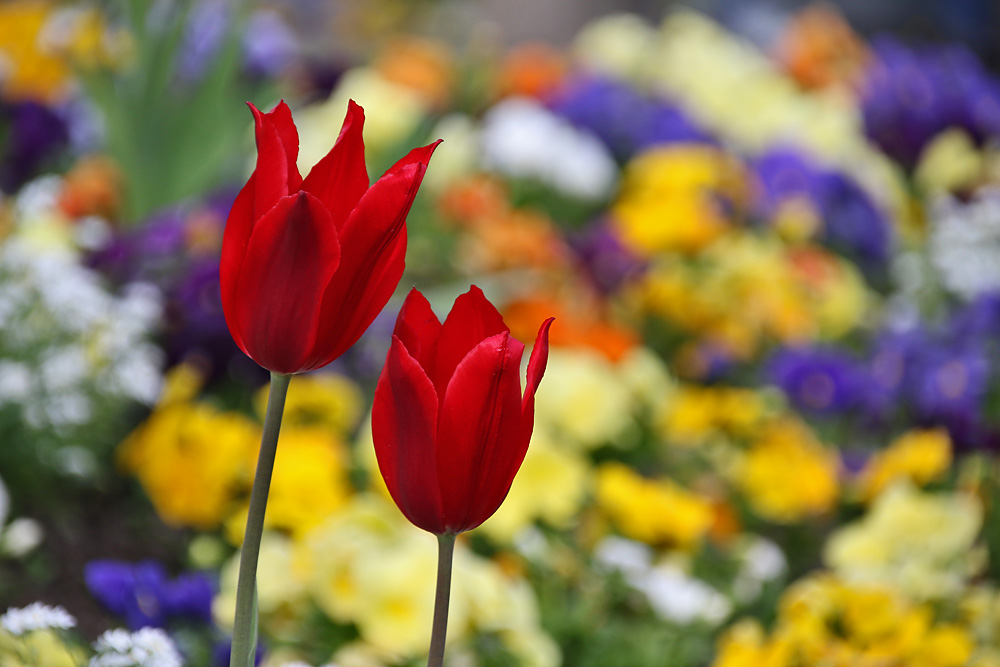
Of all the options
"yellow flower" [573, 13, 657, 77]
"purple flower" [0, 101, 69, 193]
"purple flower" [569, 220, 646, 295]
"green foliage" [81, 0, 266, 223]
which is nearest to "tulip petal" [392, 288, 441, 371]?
"green foliage" [81, 0, 266, 223]

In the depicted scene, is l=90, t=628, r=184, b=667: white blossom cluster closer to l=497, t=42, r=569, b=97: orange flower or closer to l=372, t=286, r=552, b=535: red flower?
l=372, t=286, r=552, b=535: red flower

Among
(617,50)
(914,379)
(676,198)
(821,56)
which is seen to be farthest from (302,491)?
(821,56)

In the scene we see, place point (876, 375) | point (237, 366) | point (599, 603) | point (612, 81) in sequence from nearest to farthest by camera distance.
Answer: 1. point (599, 603)
2. point (237, 366)
3. point (876, 375)
4. point (612, 81)

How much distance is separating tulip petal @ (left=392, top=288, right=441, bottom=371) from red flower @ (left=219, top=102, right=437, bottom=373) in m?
0.02

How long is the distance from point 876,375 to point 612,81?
6.42 ft

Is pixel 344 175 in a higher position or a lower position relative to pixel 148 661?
higher

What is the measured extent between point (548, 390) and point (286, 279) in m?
1.12

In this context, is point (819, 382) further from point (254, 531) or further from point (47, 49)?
point (47, 49)

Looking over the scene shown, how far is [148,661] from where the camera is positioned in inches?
21.0

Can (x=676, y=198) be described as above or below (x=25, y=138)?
above

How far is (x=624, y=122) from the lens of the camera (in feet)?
10.3

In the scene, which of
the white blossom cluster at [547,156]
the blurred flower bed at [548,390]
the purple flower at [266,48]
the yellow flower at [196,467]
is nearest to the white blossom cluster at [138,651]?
the blurred flower bed at [548,390]

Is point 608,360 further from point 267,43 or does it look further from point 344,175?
point 267,43

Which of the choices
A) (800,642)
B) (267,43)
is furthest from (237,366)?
(267,43)
